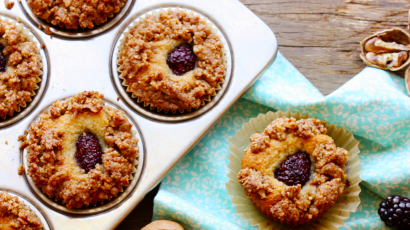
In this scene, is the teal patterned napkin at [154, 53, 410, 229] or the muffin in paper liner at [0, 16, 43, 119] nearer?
the muffin in paper liner at [0, 16, 43, 119]

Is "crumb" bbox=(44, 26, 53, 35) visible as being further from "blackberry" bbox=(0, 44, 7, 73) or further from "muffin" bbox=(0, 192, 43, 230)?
"muffin" bbox=(0, 192, 43, 230)

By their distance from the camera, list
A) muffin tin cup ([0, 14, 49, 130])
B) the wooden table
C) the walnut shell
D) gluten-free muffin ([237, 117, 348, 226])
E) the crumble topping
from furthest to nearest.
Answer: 1. the wooden table
2. the walnut shell
3. muffin tin cup ([0, 14, 49, 130])
4. the crumble topping
5. gluten-free muffin ([237, 117, 348, 226])

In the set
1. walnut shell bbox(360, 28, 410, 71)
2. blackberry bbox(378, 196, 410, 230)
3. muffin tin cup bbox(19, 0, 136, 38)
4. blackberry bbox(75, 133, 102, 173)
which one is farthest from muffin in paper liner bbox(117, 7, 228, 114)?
blackberry bbox(378, 196, 410, 230)

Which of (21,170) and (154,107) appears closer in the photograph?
A: (21,170)

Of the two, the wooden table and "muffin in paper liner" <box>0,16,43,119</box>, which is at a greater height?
"muffin in paper liner" <box>0,16,43,119</box>

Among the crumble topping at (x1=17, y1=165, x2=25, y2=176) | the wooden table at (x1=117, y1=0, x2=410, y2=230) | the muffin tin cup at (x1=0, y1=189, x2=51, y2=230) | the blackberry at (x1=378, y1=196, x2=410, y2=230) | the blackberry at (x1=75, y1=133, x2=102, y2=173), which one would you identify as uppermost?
the crumble topping at (x1=17, y1=165, x2=25, y2=176)

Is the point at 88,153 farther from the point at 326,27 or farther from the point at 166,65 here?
the point at 326,27

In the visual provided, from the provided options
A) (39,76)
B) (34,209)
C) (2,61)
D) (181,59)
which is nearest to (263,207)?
(181,59)

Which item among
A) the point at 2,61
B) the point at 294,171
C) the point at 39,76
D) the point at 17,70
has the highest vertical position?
the point at 2,61
